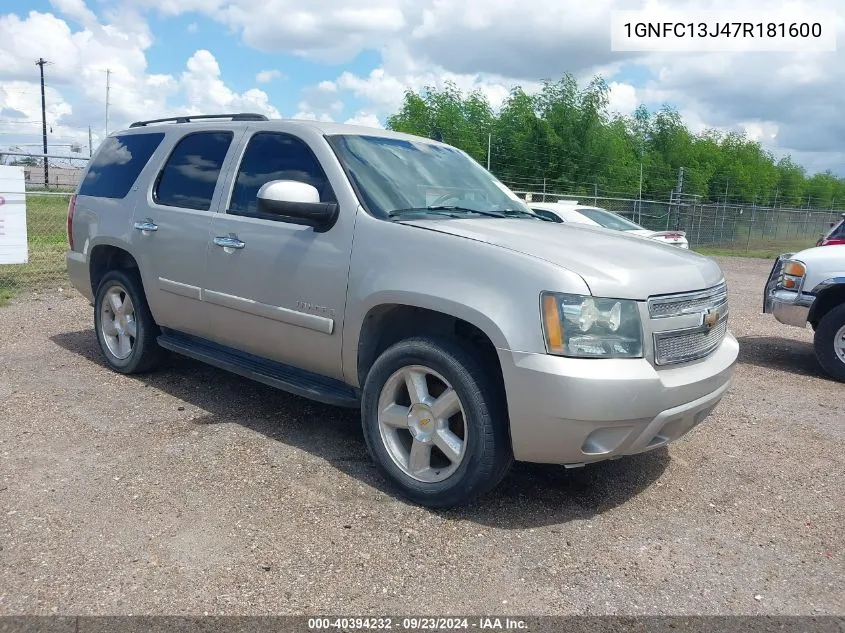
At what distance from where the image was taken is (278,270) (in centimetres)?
439

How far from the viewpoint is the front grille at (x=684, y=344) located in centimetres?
350

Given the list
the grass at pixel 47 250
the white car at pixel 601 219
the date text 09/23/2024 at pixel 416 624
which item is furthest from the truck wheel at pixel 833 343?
the grass at pixel 47 250

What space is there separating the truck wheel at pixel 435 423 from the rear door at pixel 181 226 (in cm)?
173

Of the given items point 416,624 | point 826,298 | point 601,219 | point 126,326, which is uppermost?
point 601,219

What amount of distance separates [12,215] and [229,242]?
6.59 m

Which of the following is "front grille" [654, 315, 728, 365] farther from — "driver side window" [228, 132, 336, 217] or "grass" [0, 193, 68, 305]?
"grass" [0, 193, 68, 305]

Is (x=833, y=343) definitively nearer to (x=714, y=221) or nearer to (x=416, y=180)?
(x=416, y=180)

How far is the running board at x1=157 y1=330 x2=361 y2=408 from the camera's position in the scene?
13.9ft

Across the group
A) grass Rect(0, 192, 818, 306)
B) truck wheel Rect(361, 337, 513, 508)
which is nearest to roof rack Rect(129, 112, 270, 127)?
truck wheel Rect(361, 337, 513, 508)

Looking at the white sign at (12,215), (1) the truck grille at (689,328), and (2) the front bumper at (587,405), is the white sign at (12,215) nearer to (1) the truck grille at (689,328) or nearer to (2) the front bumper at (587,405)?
(2) the front bumper at (587,405)

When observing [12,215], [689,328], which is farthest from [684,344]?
[12,215]

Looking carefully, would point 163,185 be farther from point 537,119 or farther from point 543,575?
point 537,119

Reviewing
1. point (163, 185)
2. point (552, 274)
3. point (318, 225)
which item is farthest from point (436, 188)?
point (163, 185)

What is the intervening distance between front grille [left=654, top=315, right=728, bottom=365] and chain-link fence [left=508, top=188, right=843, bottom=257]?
19.9m
